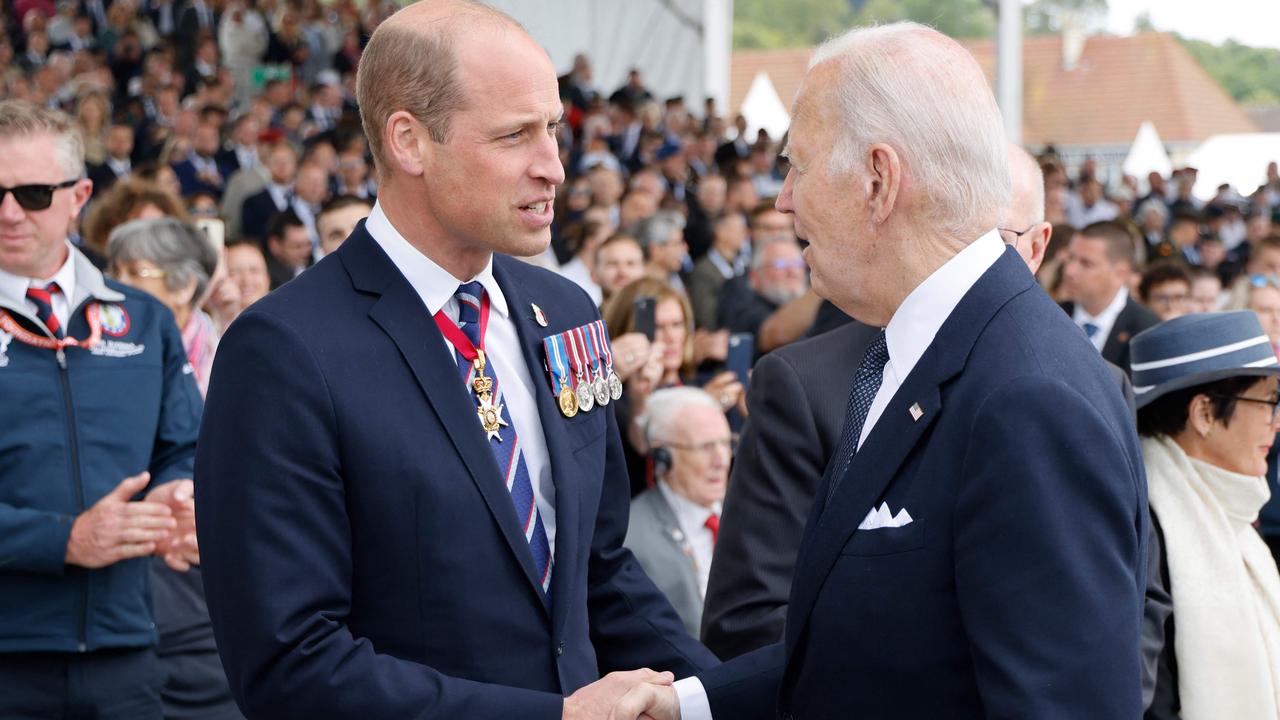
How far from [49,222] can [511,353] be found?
A: 1.44 m

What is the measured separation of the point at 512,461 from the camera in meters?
2.12

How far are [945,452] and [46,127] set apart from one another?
7.82 feet

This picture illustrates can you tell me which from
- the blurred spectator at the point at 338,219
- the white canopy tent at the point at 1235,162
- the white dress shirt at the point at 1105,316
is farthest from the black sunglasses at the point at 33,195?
the white canopy tent at the point at 1235,162

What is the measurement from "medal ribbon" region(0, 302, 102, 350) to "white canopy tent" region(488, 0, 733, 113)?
13.0 metres

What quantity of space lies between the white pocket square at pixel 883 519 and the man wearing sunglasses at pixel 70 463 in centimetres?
177

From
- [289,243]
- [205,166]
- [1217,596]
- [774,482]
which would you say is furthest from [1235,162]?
[774,482]

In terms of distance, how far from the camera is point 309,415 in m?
1.89

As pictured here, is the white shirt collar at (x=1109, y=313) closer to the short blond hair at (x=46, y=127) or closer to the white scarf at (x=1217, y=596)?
Answer: the white scarf at (x=1217, y=596)

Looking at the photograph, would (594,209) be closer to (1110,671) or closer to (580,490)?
(580,490)

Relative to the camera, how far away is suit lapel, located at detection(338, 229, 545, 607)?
2.00 m

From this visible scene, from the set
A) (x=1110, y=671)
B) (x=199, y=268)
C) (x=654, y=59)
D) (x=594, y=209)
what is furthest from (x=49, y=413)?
(x=654, y=59)

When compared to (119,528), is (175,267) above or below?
above

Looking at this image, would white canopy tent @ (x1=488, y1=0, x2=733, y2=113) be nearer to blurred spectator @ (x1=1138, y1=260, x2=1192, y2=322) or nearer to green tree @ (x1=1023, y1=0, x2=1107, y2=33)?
blurred spectator @ (x1=1138, y1=260, x2=1192, y2=322)

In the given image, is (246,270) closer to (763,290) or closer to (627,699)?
(763,290)
